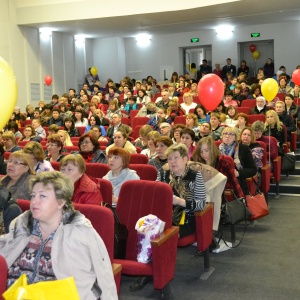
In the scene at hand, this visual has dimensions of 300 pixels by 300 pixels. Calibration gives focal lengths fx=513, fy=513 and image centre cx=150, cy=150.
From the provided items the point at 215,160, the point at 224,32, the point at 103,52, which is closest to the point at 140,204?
the point at 215,160

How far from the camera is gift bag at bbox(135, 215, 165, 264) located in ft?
11.3

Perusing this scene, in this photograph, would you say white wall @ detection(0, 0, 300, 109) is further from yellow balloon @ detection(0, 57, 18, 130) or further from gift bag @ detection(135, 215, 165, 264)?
yellow balloon @ detection(0, 57, 18, 130)

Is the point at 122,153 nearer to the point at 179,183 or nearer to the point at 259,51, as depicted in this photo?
the point at 179,183

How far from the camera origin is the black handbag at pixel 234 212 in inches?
186

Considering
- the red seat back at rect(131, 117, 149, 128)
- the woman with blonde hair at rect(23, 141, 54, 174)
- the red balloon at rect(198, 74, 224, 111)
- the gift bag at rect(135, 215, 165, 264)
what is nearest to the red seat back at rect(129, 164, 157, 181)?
the woman with blonde hair at rect(23, 141, 54, 174)

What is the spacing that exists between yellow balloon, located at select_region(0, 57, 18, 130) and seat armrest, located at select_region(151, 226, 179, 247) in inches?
51.2

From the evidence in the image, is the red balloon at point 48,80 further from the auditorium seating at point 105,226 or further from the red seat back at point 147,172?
the auditorium seating at point 105,226

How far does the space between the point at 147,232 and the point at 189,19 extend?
1097cm

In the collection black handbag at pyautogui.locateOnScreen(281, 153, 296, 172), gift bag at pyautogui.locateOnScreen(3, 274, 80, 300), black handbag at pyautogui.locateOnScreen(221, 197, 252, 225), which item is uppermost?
gift bag at pyautogui.locateOnScreen(3, 274, 80, 300)

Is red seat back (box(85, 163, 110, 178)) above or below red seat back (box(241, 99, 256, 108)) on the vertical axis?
below

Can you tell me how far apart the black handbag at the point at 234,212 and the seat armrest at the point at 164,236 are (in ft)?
3.98

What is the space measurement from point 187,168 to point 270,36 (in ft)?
43.2

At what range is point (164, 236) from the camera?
347cm

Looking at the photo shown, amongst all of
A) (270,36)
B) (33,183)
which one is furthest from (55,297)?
(270,36)
